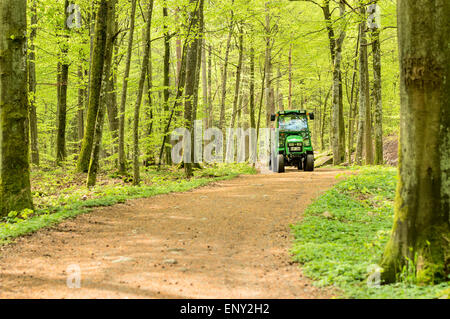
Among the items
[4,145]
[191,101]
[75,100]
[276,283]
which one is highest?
[75,100]

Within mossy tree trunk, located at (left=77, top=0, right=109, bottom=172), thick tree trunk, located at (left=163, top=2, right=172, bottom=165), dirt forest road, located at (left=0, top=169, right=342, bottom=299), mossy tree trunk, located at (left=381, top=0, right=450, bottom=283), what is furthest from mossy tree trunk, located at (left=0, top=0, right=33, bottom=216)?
thick tree trunk, located at (left=163, top=2, right=172, bottom=165)

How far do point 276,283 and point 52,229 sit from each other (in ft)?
15.0

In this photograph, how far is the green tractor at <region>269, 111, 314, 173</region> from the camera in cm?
1680

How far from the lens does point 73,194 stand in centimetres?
1012

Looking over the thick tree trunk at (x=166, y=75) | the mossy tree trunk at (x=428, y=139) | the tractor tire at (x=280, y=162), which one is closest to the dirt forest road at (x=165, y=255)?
the mossy tree trunk at (x=428, y=139)

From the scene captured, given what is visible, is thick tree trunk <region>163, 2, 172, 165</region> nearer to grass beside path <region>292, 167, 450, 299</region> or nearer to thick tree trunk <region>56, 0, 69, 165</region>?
thick tree trunk <region>56, 0, 69, 165</region>

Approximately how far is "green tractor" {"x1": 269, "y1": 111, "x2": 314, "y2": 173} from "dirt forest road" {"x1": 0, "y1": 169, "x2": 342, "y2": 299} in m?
7.80

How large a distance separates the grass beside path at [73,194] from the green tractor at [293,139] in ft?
6.75

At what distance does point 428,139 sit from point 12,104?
24.1 ft

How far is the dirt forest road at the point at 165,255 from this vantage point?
13.3 ft

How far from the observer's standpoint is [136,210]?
8.56 meters
